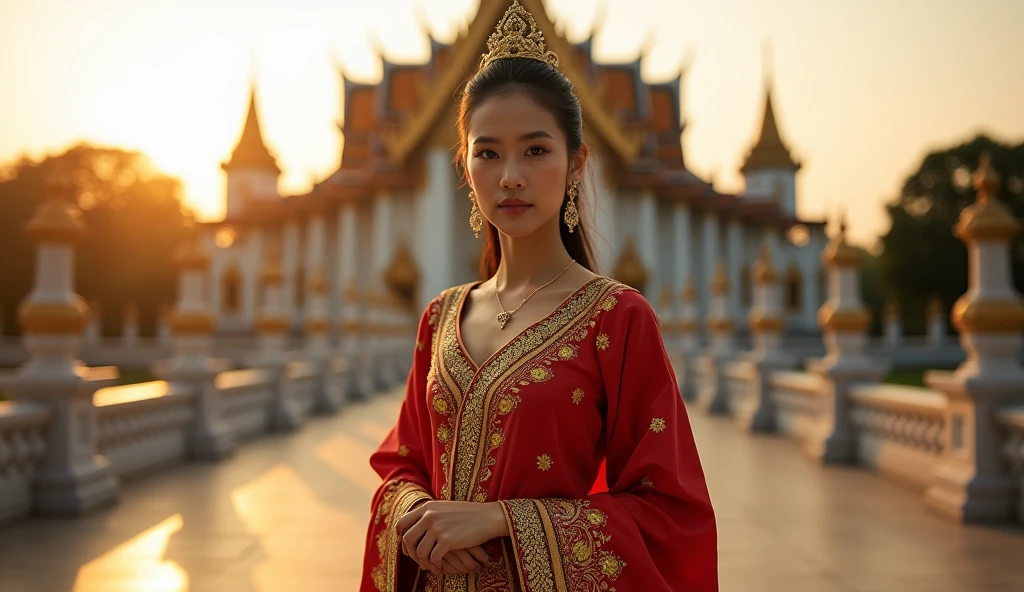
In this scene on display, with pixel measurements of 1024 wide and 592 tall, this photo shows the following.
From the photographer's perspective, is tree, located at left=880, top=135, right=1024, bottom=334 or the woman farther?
tree, located at left=880, top=135, right=1024, bottom=334

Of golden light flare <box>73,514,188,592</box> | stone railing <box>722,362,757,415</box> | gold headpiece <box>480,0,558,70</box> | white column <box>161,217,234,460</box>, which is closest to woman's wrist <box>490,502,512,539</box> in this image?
gold headpiece <box>480,0,558,70</box>

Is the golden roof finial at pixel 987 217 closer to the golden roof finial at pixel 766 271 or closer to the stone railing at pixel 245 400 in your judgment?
the golden roof finial at pixel 766 271

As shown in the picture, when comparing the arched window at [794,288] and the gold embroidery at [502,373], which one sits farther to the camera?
the arched window at [794,288]

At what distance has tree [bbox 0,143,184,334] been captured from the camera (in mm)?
34875

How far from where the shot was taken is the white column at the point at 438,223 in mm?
24891

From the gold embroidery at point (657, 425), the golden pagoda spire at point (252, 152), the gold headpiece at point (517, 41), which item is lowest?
the gold embroidery at point (657, 425)

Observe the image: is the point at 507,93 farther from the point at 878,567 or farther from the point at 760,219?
the point at 760,219

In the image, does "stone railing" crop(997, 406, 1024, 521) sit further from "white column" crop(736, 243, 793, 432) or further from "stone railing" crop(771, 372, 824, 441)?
"white column" crop(736, 243, 793, 432)

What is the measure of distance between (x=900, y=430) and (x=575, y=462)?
5.98 metres

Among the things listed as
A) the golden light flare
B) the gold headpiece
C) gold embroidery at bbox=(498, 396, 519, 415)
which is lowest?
the golden light flare

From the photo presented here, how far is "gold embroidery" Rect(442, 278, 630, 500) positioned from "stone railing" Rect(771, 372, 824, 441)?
7169 millimetres

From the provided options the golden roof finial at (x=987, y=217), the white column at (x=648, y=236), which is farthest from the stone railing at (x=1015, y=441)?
the white column at (x=648, y=236)

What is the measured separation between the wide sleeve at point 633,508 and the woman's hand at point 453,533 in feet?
0.12

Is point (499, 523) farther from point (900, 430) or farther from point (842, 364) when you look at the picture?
point (842, 364)
